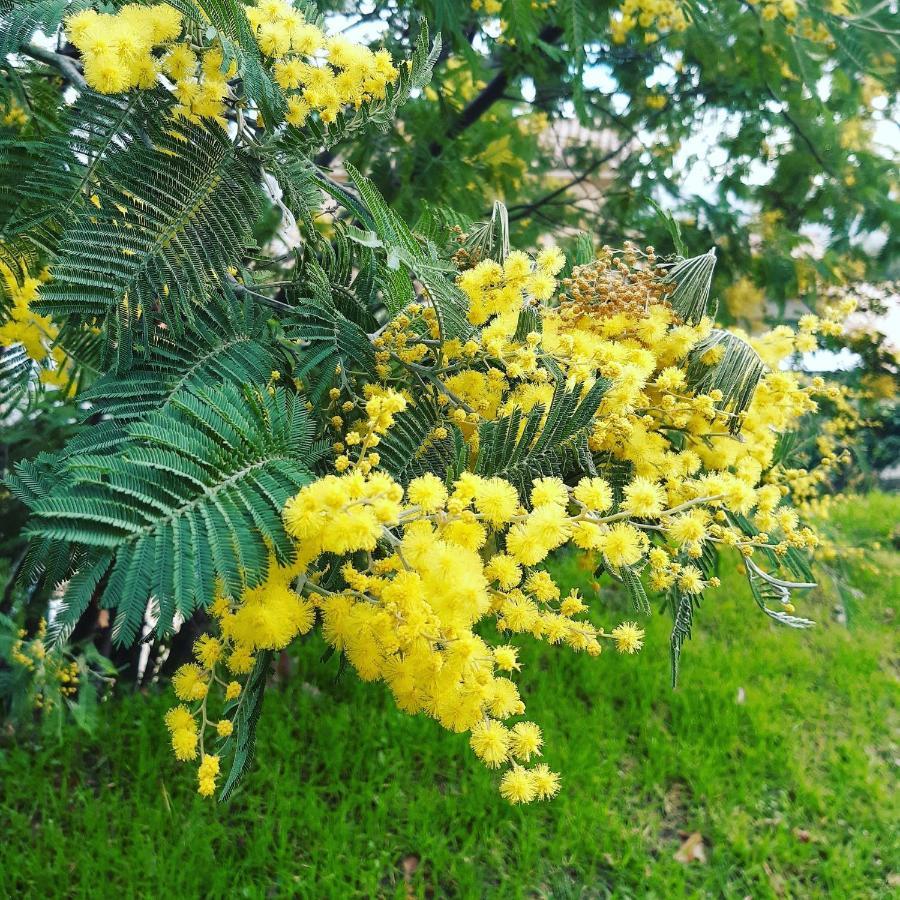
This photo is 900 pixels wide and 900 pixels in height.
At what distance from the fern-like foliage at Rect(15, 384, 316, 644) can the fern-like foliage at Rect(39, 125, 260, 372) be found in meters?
0.17

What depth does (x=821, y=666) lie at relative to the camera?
4125 millimetres

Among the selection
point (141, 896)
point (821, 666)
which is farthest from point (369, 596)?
point (821, 666)

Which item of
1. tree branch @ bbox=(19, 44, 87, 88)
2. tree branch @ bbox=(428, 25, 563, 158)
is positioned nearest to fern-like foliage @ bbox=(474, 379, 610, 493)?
tree branch @ bbox=(19, 44, 87, 88)

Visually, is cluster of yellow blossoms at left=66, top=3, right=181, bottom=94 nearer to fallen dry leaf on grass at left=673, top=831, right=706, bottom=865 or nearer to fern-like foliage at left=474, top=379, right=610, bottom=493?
fern-like foliage at left=474, top=379, right=610, bottom=493

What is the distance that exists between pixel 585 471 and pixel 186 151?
2.06 ft

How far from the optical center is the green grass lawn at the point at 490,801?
8.36 feet

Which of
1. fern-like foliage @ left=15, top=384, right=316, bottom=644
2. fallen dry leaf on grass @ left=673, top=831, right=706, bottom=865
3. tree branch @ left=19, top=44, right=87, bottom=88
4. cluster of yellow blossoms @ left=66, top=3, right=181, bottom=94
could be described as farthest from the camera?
fallen dry leaf on grass @ left=673, top=831, right=706, bottom=865

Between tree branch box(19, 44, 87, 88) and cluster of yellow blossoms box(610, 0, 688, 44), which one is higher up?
cluster of yellow blossoms box(610, 0, 688, 44)

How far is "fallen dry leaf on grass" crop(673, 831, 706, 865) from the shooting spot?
2850 mm

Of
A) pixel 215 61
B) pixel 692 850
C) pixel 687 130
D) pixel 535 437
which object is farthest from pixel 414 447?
pixel 687 130

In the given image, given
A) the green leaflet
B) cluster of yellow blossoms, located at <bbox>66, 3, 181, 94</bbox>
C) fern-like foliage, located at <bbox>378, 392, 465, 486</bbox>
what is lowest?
the green leaflet

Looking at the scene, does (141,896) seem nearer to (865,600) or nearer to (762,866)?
(762,866)

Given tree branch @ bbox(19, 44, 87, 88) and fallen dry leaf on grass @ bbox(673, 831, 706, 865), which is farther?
fallen dry leaf on grass @ bbox(673, 831, 706, 865)

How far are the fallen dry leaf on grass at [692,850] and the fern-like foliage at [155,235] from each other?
2711mm
